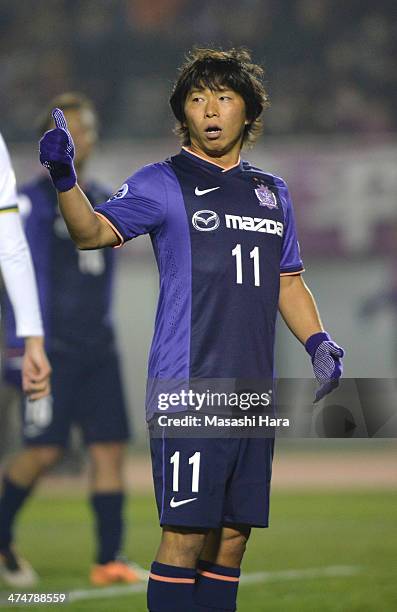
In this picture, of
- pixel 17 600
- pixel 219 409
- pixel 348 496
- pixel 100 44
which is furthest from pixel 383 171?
pixel 219 409

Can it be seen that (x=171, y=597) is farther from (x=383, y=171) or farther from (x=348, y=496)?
(x=383, y=171)

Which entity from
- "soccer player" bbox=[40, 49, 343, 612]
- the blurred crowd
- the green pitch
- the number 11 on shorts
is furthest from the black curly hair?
the blurred crowd

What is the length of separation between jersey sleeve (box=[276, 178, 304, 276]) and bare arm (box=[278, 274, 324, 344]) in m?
0.04

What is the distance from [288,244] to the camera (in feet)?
12.3

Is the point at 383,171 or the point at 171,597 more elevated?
the point at 383,171

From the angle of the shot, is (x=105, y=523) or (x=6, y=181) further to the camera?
(x=105, y=523)

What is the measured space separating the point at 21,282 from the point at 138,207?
2.11 feet

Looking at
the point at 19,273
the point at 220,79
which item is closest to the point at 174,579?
the point at 19,273

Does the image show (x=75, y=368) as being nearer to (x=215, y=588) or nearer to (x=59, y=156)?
(x=215, y=588)

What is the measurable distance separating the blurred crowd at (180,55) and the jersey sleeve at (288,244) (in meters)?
9.57

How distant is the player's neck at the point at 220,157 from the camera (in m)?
3.67

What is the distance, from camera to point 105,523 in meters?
5.66

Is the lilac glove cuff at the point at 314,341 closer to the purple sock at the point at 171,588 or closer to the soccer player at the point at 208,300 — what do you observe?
the soccer player at the point at 208,300

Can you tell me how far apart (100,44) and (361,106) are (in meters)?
2.78
